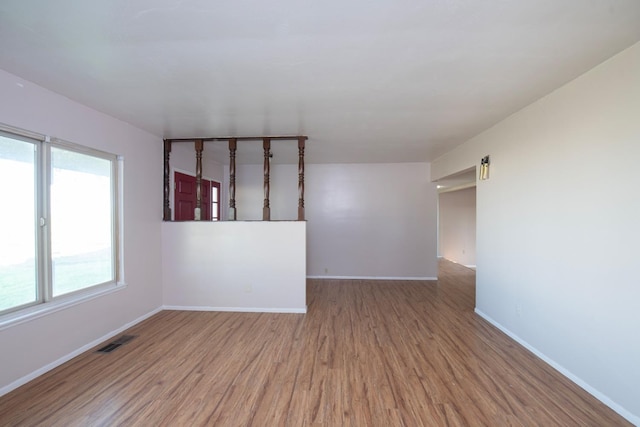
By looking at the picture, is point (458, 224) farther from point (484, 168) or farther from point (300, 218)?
point (300, 218)

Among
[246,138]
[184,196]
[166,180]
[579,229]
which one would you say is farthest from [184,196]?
[579,229]

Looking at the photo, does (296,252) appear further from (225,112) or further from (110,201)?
(110,201)

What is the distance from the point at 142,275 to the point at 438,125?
4325 millimetres

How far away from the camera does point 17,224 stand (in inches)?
88.5

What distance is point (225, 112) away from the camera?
116 inches

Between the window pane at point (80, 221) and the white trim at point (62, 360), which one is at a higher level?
the window pane at point (80, 221)

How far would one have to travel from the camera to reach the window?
7.23 ft

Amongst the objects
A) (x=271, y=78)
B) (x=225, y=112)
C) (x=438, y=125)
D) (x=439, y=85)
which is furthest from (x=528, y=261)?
(x=225, y=112)

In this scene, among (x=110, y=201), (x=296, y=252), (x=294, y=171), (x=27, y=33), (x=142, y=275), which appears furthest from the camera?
(x=294, y=171)

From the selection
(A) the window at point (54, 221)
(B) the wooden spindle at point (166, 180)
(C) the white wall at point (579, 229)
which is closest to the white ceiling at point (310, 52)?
(C) the white wall at point (579, 229)

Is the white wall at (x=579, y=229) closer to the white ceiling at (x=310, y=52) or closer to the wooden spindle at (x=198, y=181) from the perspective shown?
the white ceiling at (x=310, y=52)

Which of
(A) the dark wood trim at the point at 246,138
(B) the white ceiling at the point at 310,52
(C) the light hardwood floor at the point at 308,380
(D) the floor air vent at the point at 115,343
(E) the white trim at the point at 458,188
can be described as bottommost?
(D) the floor air vent at the point at 115,343

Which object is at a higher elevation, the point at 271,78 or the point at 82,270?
the point at 271,78

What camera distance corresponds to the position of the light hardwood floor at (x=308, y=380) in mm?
1875
